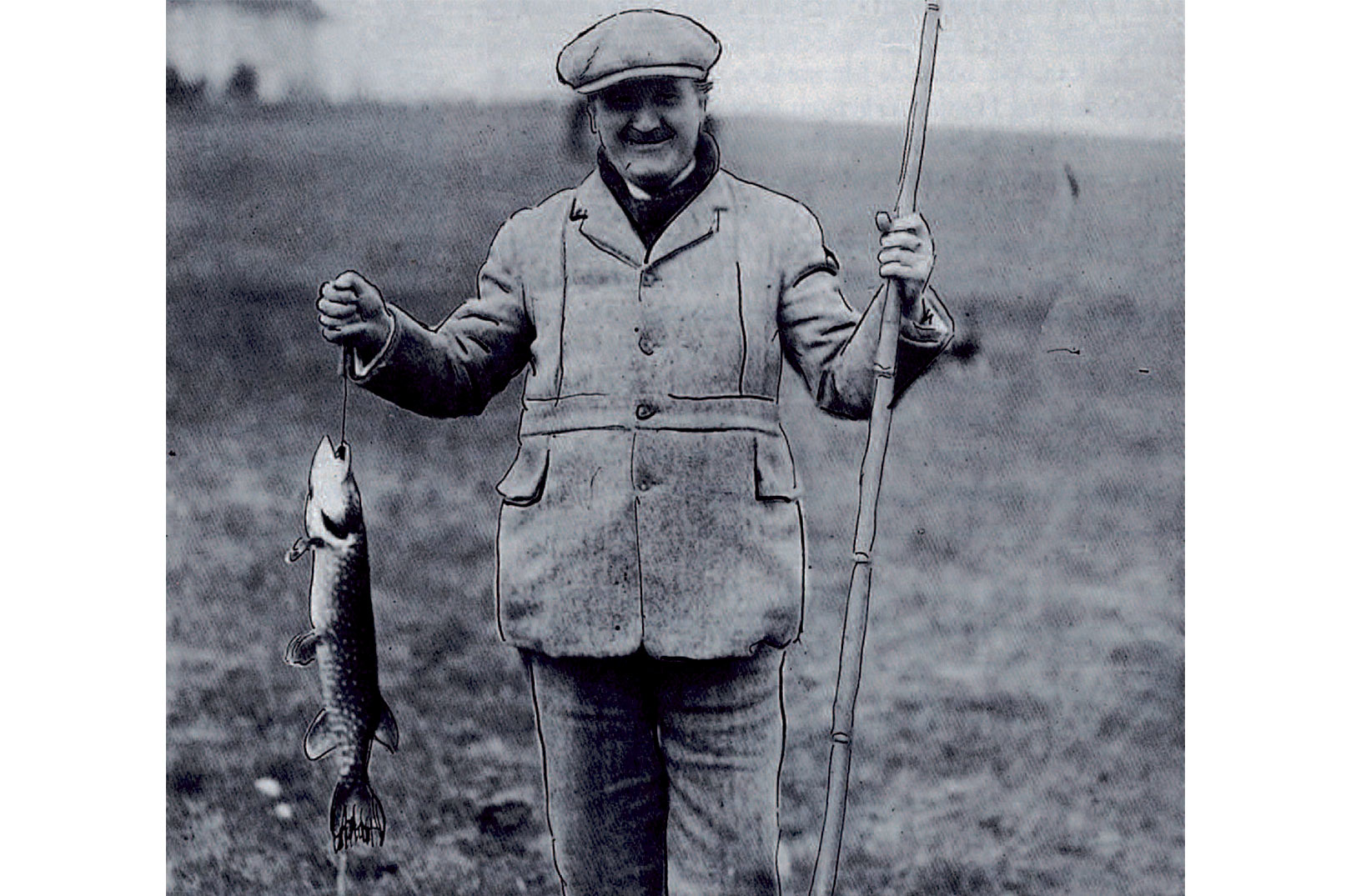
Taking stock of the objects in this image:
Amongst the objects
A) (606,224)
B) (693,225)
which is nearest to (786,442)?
(693,225)

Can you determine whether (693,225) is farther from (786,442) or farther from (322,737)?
(322,737)

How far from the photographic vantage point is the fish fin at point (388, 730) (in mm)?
4121

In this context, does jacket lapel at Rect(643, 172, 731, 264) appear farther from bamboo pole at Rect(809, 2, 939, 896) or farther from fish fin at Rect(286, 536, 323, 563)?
fish fin at Rect(286, 536, 323, 563)

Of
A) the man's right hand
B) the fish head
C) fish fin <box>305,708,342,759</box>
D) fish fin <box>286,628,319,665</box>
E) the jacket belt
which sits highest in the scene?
the man's right hand

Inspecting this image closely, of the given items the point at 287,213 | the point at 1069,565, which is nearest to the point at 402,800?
the point at 287,213

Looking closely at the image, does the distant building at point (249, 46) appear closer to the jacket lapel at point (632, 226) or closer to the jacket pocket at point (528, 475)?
the jacket lapel at point (632, 226)

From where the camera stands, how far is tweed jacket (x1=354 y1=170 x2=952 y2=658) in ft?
12.4

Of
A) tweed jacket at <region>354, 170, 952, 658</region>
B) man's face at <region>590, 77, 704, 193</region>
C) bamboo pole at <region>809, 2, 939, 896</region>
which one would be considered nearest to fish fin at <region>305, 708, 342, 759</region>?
tweed jacket at <region>354, 170, 952, 658</region>

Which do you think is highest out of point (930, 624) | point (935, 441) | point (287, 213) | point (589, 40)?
point (589, 40)

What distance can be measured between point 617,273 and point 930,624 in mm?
1182

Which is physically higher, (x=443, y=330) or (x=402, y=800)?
(x=443, y=330)

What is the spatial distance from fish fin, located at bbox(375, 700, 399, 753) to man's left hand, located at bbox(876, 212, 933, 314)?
1613 millimetres
